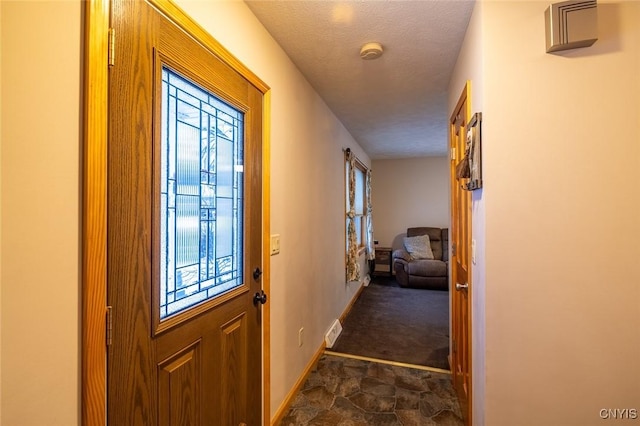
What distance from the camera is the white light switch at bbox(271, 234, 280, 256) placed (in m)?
1.77

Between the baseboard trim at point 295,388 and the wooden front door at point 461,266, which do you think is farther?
the baseboard trim at point 295,388

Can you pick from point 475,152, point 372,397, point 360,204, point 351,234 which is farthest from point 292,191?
point 360,204

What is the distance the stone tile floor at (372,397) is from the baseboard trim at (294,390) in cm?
4

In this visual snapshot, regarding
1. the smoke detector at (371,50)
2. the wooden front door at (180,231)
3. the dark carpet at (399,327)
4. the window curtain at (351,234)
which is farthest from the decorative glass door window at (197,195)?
the window curtain at (351,234)

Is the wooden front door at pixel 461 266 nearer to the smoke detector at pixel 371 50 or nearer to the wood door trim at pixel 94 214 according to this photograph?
the smoke detector at pixel 371 50

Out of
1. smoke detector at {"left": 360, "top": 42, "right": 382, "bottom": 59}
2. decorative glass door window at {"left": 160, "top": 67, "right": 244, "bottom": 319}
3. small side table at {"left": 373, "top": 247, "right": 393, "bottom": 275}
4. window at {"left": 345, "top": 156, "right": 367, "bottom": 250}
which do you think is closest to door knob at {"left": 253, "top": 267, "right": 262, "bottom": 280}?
decorative glass door window at {"left": 160, "top": 67, "right": 244, "bottom": 319}

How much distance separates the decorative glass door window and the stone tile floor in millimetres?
1213

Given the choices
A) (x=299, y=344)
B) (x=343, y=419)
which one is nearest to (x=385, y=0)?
(x=299, y=344)

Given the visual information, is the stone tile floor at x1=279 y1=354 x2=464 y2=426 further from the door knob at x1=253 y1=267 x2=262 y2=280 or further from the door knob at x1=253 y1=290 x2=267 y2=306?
the door knob at x1=253 y1=267 x2=262 y2=280

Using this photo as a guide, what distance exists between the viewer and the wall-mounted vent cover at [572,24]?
45.0 inches

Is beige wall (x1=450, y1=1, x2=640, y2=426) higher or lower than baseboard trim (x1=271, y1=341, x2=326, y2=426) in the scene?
higher

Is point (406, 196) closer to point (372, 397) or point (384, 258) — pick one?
point (384, 258)

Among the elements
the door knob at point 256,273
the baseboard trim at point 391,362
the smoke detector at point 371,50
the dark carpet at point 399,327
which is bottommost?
the baseboard trim at point 391,362

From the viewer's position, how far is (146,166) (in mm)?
952
